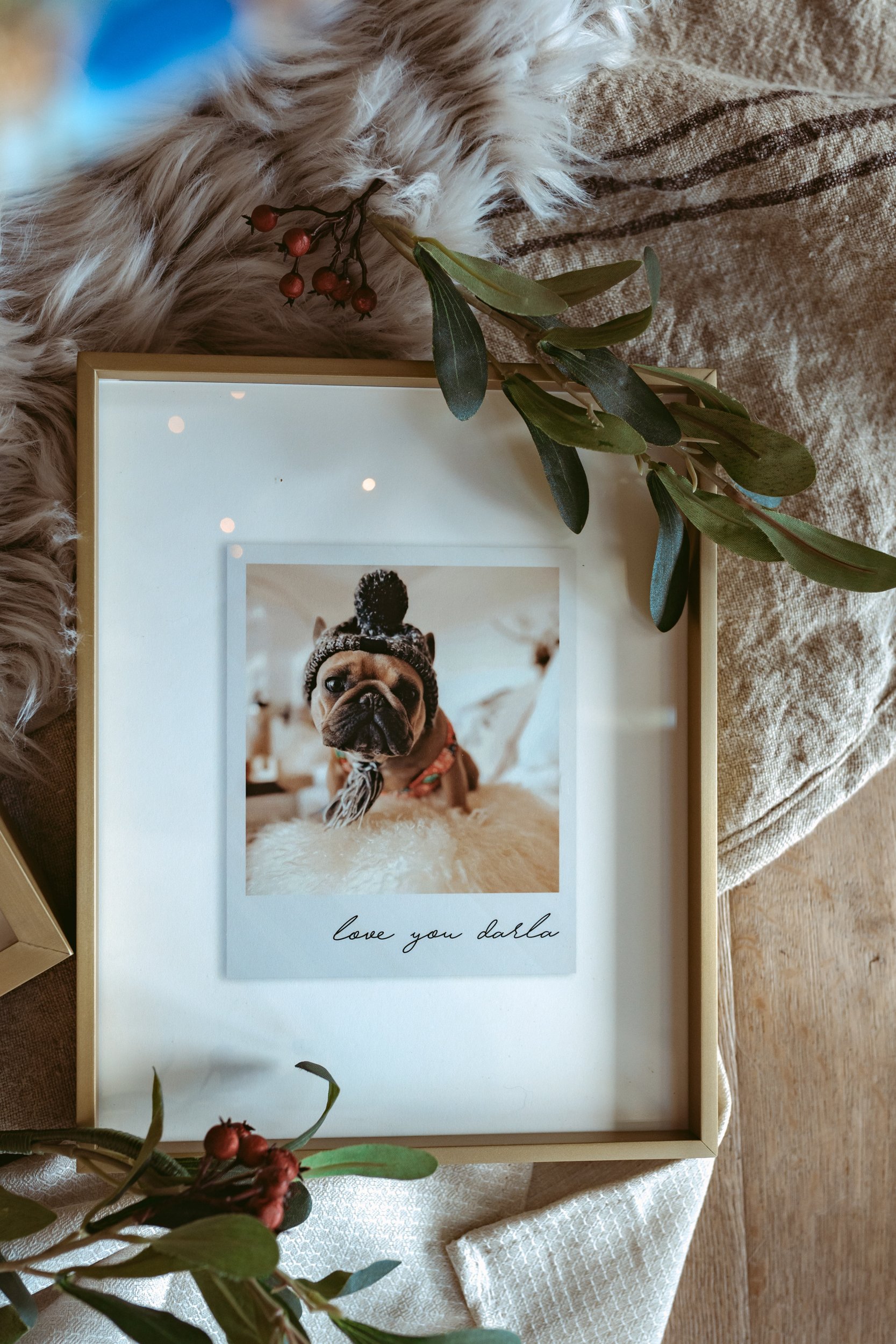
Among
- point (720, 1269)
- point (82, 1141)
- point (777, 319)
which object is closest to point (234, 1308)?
point (82, 1141)

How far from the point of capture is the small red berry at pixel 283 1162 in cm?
42

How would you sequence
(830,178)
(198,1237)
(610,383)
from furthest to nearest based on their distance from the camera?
(830,178), (610,383), (198,1237)

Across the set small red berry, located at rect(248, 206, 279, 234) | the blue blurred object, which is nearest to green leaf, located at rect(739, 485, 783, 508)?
small red berry, located at rect(248, 206, 279, 234)

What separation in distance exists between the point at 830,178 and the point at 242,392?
0.43 meters

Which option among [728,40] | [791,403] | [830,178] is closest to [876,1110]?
[791,403]

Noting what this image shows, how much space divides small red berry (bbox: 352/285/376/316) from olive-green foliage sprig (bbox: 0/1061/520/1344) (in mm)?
454

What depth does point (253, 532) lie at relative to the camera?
0.54 meters

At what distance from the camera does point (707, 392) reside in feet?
1.69

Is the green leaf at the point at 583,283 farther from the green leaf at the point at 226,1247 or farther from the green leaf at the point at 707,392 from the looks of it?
the green leaf at the point at 226,1247

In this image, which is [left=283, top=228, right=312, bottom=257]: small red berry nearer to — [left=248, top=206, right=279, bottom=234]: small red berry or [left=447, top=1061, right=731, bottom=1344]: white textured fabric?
[left=248, top=206, right=279, bottom=234]: small red berry

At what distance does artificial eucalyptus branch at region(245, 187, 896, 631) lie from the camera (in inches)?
18.5

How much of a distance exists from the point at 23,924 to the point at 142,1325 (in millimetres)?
226

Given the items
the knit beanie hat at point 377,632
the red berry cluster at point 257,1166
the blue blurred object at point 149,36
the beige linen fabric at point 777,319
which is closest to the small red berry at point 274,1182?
the red berry cluster at point 257,1166

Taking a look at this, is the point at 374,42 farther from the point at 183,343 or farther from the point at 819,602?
the point at 819,602
